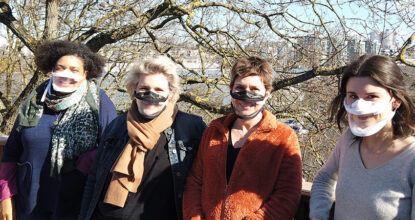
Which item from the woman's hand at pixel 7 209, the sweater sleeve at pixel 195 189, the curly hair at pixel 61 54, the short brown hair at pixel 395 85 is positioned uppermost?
the curly hair at pixel 61 54

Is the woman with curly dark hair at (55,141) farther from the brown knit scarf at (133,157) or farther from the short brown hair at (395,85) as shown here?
the short brown hair at (395,85)

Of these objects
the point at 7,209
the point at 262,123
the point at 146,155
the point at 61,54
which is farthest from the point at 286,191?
the point at 7,209

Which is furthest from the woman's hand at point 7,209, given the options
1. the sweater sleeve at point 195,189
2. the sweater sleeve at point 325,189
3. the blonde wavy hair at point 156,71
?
the sweater sleeve at point 325,189

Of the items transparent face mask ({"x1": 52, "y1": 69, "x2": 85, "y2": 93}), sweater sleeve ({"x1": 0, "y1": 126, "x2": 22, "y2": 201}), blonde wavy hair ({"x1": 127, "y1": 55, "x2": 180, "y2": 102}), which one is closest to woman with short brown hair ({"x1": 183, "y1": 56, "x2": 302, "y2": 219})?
blonde wavy hair ({"x1": 127, "y1": 55, "x2": 180, "y2": 102})

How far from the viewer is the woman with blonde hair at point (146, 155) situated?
7.63ft

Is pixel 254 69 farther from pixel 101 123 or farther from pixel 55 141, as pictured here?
pixel 55 141

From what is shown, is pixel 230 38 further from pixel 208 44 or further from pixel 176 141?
pixel 176 141

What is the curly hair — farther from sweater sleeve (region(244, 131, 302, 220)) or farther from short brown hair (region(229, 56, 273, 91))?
sweater sleeve (region(244, 131, 302, 220))

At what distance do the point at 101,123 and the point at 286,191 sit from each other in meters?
1.38

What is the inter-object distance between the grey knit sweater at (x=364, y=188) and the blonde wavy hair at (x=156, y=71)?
3.60 ft

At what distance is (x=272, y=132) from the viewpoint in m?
2.18

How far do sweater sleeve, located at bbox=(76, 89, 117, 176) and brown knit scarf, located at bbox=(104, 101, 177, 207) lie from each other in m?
0.33

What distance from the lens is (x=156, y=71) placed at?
8.07 ft

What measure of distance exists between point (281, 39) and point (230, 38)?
33.1 inches
